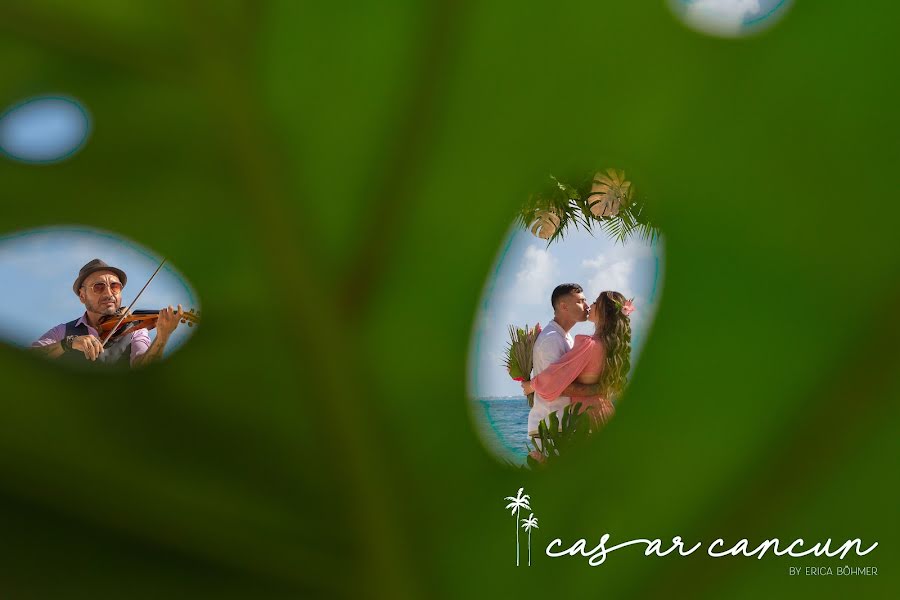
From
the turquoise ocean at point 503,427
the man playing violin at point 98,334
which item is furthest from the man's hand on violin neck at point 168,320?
the turquoise ocean at point 503,427

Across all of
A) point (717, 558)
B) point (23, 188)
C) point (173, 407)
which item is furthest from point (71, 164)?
point (717, 558)

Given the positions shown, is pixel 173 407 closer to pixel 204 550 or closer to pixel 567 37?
pixel 204 550

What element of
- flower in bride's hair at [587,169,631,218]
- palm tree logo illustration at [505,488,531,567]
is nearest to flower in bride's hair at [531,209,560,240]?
flower in bride's hair at [587,169,631,218]

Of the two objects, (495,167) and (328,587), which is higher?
(495,167)

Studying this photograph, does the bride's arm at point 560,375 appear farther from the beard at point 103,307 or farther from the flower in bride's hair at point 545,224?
the beard at point 103,307

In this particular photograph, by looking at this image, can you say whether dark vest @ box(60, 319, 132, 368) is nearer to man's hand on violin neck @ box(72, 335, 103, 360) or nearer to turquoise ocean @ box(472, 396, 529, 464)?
man's hand on violin neck @ box(72, 335, 103, 360)

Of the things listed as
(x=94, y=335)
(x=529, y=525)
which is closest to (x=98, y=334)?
(x=94, y=335)
